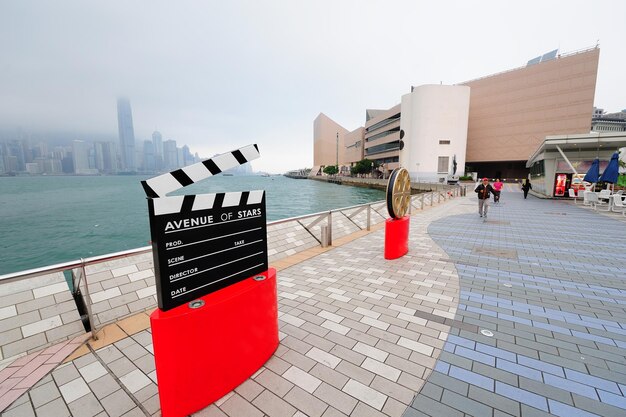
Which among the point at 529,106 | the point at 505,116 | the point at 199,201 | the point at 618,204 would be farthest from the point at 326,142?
the point at 199,201

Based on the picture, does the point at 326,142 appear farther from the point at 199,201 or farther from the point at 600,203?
the point at 199,201

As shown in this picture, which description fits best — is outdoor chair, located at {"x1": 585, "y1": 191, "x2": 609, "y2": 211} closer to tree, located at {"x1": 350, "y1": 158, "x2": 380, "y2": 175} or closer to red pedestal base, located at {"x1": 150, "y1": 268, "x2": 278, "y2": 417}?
red pedestal base, located at {"x1": 150, "y1": 268, "x2": 278, "y2": 417}

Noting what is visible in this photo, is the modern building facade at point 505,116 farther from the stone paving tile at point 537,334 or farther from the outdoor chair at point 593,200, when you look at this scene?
the stone paving tile at point 537,334

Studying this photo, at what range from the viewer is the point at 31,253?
16984 millimetres

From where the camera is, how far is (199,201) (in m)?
2.39

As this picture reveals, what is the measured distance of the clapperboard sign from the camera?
2172mm

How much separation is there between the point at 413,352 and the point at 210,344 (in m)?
2.16

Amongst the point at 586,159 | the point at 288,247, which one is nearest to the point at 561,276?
the point at 288,247

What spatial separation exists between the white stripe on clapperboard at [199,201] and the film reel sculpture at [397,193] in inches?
164

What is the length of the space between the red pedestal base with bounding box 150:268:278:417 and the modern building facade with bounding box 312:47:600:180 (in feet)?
230

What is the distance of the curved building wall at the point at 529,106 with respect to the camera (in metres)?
55.8

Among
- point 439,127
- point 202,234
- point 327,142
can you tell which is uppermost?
point 327,142

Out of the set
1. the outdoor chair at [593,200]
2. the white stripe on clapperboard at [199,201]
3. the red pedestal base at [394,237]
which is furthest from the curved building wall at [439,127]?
the white stripe on clapperboard at [199,201]

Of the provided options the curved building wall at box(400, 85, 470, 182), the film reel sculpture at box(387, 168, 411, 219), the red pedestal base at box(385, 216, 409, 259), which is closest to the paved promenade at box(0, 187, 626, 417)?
the red pedestal base at box(385, 216, 409, 259)
